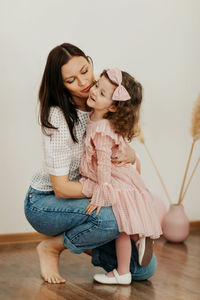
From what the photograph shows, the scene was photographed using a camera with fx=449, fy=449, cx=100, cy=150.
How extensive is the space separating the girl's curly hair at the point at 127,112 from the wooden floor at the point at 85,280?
2.20 ft

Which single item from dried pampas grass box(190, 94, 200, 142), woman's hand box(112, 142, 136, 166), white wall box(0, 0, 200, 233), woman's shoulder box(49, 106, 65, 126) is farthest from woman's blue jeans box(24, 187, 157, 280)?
dried pampas grass box(190, 94, 200, 142)

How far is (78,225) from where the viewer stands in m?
1.92

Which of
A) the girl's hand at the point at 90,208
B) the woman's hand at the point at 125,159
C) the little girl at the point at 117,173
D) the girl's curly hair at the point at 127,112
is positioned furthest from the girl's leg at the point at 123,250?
the girl's curly hair at the point at 127,112

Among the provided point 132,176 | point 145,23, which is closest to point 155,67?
point 145,23

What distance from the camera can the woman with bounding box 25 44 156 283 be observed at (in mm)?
1905

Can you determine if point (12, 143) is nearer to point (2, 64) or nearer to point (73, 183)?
point (2, 64)

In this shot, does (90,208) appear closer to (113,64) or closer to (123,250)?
(123,250)

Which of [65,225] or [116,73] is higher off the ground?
[116,73]

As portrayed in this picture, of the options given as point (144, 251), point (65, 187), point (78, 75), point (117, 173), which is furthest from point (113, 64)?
point (144, 251)

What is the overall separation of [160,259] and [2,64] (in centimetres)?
143

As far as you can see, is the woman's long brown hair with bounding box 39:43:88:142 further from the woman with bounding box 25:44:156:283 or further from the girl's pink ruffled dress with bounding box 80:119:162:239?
the girl's pink ruffled dress with bounding box 80:119:162:239

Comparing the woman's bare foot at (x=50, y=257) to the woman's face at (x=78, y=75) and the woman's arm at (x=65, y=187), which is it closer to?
the woman's arm at (x=65, y=187)

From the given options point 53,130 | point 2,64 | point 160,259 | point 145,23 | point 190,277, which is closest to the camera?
point 53,130

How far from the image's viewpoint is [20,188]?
277cm
